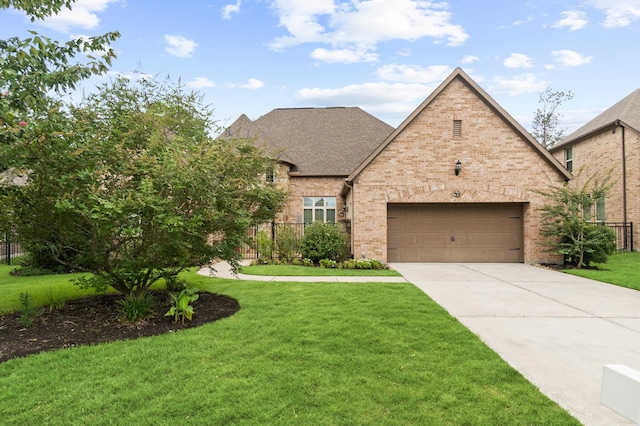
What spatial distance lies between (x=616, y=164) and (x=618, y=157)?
0.38 meters

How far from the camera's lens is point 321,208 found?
65.7 feet

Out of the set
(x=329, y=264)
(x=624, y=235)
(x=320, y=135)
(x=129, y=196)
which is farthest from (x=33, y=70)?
(x=624, y=235)

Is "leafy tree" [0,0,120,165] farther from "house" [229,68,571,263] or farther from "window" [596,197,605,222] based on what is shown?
"window" [596,197,605,222]

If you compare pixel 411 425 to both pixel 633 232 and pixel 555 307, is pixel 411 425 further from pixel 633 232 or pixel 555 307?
pixel 633 232

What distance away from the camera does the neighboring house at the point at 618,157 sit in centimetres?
1853

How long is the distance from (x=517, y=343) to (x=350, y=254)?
9.70m

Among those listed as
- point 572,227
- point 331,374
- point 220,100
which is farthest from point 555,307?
point 220,100

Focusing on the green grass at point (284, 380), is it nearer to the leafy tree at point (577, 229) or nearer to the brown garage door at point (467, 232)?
the brown garage door at point (467, 232)

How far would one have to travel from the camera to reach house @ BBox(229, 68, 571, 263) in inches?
546

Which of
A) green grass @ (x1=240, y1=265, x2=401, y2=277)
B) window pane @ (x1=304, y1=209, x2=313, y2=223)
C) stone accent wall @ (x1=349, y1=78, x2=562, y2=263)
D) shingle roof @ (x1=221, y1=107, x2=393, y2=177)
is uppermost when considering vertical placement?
shingle roof @ (x1=221, y1=107, x2=393, y2=177)

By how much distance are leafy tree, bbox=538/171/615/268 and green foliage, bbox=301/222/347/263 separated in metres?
7.63

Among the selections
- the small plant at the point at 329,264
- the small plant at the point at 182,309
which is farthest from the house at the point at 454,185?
the small plant at the point at 182,309

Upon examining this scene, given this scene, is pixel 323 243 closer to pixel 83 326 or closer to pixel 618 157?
pixel 83 326

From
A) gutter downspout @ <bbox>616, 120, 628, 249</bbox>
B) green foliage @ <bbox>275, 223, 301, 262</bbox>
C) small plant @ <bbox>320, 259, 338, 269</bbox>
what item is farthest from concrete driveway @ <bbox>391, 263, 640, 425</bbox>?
gutter downspout @ <bbox>616, 120, 628, 249</bbox>
